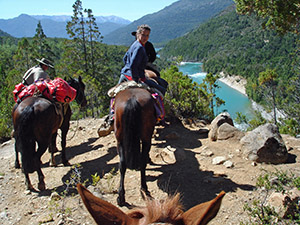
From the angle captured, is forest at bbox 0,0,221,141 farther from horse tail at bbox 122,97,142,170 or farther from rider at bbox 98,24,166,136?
horse tail at bbox 122,97,142,170

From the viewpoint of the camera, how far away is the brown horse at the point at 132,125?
10.8 ft

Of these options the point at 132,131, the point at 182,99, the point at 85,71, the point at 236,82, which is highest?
the point at 85,71

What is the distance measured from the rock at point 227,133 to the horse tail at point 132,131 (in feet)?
9.66

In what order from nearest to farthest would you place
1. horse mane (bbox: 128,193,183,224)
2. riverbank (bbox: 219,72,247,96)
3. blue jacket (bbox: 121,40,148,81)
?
horse mane (bbox: 128,193,183,224) < blue jacket (bbox: 121,40,148,81) < riverbank (bbox: 219,72,247,96)

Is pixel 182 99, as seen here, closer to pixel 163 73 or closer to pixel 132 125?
pixel 163 73

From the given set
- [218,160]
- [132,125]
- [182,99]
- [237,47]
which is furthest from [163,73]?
[237,47]

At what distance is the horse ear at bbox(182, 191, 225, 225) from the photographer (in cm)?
112

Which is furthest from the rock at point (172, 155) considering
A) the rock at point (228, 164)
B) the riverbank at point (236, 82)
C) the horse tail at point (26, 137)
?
the riverbank at point (236, 82)

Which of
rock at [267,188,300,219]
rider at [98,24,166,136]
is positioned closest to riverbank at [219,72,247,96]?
rider at [98,24,166,136]

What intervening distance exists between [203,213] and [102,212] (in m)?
0.53

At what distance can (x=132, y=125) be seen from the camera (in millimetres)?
3283

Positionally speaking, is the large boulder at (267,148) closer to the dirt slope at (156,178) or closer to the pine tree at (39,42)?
the dirt slope at (156,178)

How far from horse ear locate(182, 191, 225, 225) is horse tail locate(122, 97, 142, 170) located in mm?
2085

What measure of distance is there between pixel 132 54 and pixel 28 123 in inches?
82.0
